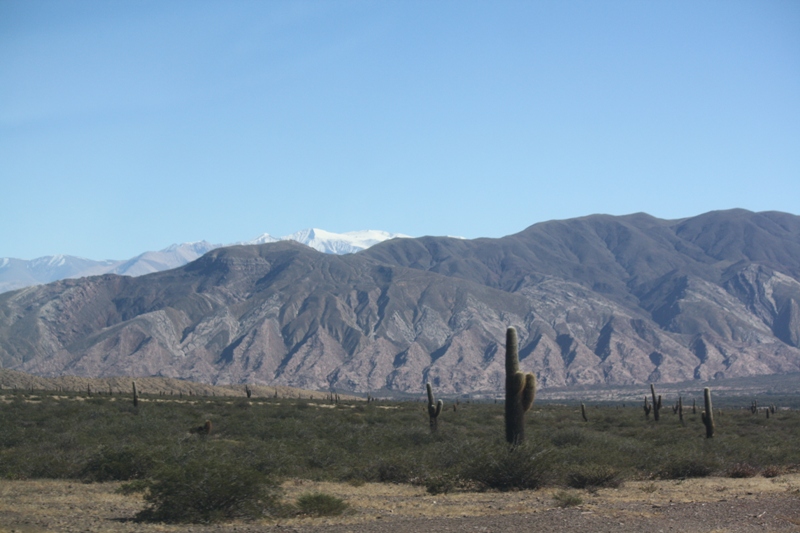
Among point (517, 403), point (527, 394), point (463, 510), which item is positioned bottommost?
point (463, 510)

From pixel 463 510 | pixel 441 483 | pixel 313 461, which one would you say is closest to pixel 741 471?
pixel 441 483

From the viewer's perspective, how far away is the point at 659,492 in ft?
63.8

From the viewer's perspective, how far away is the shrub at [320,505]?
51.5ft

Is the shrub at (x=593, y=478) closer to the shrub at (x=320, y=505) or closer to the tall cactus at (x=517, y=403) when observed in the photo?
the tall cactus at (x=517, y=403)

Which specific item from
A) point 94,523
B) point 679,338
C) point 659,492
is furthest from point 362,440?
point 679,338

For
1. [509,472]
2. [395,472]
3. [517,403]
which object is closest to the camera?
[509,472]

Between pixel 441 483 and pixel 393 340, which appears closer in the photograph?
pixel 441 483

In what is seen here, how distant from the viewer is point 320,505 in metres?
15.8

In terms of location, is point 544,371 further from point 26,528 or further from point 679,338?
point 26,528

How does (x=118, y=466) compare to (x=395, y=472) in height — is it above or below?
above

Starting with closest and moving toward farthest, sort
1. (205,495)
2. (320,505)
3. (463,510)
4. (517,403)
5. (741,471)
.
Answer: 1. (205,495)
2. (320,505)
3. (463,510)
4. (517,403)
5. (741,471)

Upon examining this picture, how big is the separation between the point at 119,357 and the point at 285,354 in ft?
110

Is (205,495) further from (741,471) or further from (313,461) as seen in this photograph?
(741,471)

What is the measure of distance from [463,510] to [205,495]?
5052 mm
